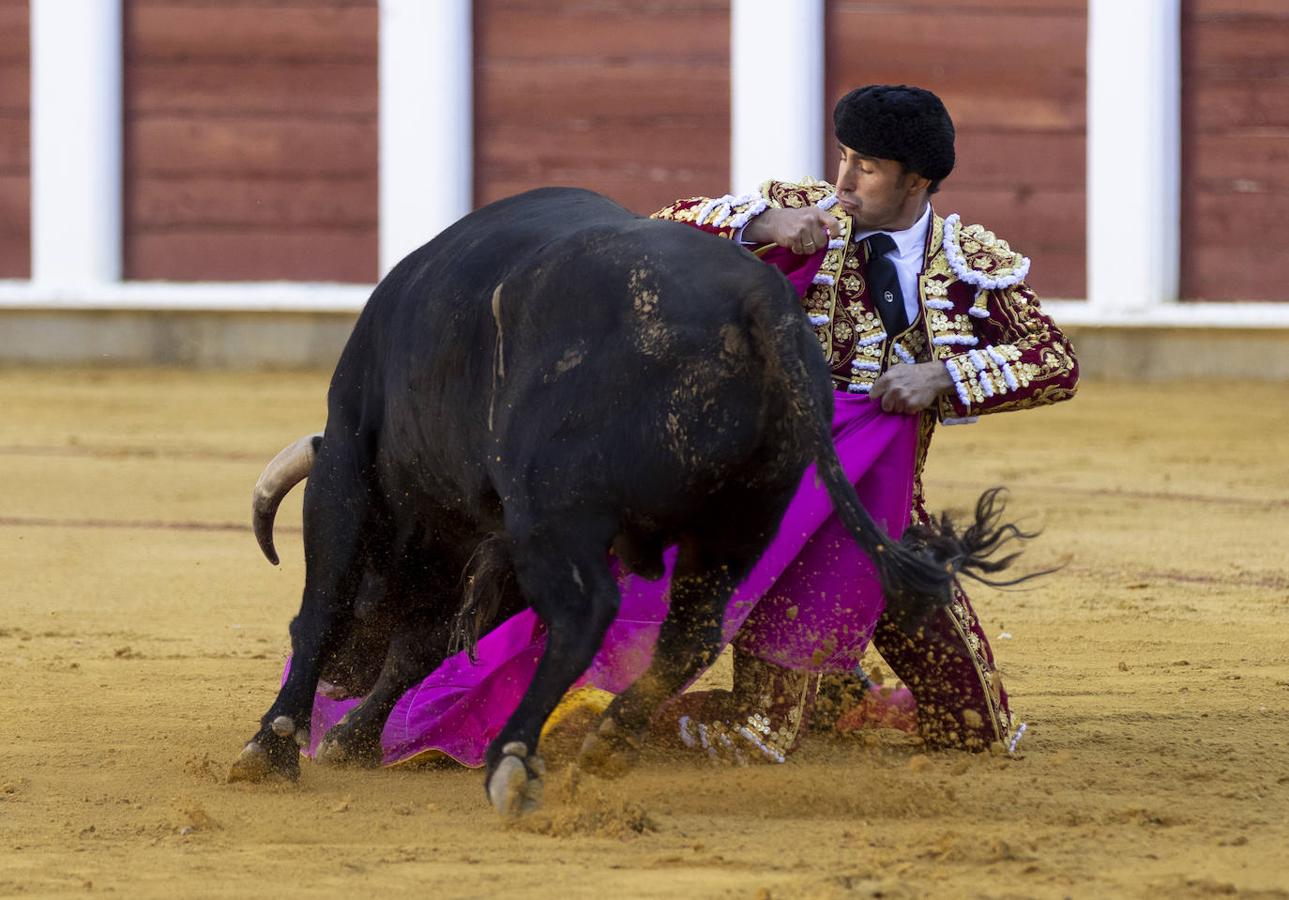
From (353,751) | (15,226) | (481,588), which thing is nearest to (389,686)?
(353,751)

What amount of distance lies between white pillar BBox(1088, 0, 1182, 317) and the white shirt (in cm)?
634

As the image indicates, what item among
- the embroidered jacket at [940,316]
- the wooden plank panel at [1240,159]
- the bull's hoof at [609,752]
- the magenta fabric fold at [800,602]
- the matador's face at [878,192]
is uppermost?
the wooden plank panel at [1240,159]

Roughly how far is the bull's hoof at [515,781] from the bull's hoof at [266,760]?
1.87ft

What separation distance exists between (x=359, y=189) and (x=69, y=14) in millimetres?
1624

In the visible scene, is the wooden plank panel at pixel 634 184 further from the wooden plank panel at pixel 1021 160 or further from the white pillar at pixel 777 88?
the wooden plank panel at pixel 1021 160

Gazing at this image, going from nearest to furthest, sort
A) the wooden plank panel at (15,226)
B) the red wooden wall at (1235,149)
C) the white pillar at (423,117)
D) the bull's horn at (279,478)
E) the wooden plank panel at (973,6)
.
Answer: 1. the bull's horn at (279,478)
2. the red wooden wall at (1235,149)
3. the wooden plank panel at (973,6)
4. the white pillar at (423,117)
5. the wooden plank panel at (15,226)

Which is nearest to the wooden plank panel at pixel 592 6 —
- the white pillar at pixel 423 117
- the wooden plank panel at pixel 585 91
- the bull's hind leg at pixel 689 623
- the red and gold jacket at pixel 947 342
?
the white pillar at pixel 423 117

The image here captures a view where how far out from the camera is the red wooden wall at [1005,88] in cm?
955

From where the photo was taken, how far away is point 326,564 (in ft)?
11.1

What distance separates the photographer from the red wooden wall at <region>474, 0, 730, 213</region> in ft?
32.0

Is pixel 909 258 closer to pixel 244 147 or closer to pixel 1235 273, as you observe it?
pixel 1235 273

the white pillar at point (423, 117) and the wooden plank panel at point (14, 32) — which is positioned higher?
the wooden plank panel at point (14, 32)

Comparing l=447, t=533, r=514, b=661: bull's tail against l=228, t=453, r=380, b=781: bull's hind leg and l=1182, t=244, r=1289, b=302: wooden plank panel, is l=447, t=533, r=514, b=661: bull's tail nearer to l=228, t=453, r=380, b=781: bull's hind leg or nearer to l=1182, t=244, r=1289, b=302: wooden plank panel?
A: l=228, t=453, r=380, b=781: bull's hind leg

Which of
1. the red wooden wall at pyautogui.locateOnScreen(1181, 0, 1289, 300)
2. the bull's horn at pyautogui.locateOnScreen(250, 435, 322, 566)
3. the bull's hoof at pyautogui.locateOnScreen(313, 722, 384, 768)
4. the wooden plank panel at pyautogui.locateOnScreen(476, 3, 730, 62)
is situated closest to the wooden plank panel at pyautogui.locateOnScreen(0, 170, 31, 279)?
the wooden plank panel at pyautogui.locateOnScreen(476, 3, 730, 62)
